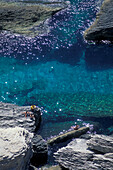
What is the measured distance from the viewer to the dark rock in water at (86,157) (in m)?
3.59

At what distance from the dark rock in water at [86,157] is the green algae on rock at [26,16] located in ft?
19.4

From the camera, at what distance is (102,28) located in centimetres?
803

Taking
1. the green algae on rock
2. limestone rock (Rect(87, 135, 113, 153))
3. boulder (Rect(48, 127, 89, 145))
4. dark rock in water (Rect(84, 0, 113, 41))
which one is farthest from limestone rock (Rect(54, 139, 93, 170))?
the green algae on rock

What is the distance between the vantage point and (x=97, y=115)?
5719 millimetres

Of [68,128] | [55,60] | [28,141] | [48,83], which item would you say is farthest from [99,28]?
[28,141]

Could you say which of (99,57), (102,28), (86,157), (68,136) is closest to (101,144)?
(86,157)

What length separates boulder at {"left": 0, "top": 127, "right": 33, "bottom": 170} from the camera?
3045 mm

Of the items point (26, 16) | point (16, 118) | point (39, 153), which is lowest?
point (39, 153)

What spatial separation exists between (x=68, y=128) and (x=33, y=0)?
8.04 m

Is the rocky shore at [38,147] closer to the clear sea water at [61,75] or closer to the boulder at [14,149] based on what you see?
the boulder at [14,149]

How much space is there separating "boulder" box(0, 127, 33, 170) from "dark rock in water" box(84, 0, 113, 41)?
5556 millimetres

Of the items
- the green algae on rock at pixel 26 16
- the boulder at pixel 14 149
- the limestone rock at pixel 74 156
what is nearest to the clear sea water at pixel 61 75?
the green algae on rock at pixel 26 16

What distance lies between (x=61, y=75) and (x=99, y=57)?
1.47 m

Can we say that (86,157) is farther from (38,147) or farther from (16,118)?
(16,118)
